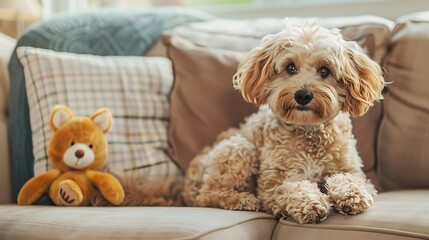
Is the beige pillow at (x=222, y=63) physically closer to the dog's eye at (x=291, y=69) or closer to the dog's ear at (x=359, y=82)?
the dog's ear at (x=359, y=82)

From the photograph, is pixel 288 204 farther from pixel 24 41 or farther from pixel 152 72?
pixel 24 41

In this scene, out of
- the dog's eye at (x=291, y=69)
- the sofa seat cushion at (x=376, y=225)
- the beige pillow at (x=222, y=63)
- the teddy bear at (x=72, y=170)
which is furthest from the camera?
the beige pillow at (x=222, y=63)

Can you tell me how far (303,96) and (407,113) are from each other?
0.54m

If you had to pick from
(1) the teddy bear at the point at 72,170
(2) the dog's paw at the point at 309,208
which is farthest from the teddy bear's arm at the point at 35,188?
(2) the dog's paw at the point at 309,208

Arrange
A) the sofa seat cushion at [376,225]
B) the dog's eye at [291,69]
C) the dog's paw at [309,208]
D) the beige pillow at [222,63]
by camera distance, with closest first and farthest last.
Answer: the sofa seat cushion at [376,225] < the dog's paw at [309,208] < the dog's eye at [291,69] < the beige pillow at [222,63]

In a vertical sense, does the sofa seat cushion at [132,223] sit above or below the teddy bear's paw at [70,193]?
above

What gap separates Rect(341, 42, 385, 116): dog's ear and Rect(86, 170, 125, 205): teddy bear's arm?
79 cm

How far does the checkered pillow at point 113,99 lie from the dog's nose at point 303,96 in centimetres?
68

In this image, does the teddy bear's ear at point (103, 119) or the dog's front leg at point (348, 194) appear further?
the teddy bear's ear at point (103, 119)

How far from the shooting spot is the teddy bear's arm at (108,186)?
205 centimetres

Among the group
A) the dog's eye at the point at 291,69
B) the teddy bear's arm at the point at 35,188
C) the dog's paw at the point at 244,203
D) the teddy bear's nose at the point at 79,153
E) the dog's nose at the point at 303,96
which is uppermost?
the dog's eye at the point at 291,69

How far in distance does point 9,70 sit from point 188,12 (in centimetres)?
84

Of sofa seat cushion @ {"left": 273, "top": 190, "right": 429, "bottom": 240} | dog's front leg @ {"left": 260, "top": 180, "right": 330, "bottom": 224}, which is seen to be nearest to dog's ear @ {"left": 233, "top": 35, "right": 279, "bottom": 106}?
dog's front leg @ {"left": 260, "top": 180, "right": 330, "bottom": 224}

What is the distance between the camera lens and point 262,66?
199 centimetres
